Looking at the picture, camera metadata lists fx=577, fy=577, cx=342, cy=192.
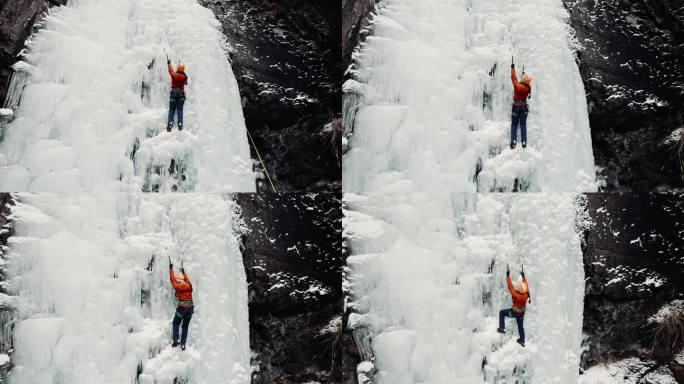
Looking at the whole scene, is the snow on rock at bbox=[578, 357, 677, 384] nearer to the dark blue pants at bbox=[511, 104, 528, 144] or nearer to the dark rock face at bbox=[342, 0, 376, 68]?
the dark blue pants at bbox=[511, 104, 528, 144]

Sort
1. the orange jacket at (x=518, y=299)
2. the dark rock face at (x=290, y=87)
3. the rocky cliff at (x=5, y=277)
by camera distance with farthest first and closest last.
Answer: the dark rock face at (x=290, y=87), the orange jacket at (x=518, y=299), the rocky cliff at (x=5, y=277)

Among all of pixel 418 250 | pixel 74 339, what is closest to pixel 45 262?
pixel 74 339

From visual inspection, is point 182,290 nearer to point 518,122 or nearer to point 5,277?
point 5,277

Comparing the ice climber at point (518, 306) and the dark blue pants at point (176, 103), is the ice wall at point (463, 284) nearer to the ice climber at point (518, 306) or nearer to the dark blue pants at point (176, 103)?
the ice climber at point (518, 306)

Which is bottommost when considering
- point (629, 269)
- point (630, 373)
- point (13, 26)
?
point (630, 373)

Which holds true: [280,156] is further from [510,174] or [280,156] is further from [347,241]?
[510,174]

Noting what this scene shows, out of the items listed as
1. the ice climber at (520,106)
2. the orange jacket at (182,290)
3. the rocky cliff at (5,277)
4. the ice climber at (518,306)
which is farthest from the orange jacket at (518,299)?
the rocky cliff at (5,277)

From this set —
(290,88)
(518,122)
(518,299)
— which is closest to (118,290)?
(290,88)
